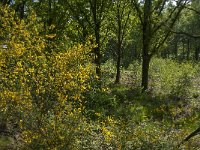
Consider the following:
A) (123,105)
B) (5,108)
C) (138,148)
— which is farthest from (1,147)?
(123,105)

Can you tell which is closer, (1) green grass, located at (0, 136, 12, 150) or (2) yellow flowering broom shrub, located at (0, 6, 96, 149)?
(2) yellow flowering broom shrub, located at (0, 6, 96, 149)

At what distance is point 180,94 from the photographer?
1648 cm

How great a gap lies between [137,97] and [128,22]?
7905 mm

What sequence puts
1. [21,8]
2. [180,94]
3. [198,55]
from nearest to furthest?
1. [180,94]
2. [21,8]
3. [198,55]

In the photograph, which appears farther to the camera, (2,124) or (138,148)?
(2,124)

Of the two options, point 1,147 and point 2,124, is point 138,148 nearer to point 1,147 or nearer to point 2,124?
point 1,147

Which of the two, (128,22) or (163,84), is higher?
(128,22)

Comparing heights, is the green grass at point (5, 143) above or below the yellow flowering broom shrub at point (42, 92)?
below

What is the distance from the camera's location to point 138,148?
23.1 ft

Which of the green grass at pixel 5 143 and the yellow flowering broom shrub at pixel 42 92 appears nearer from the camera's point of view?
the yellow flowering broom shrub at pixel 42 92

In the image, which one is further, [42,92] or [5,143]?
[5,143]

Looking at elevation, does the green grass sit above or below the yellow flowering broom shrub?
below

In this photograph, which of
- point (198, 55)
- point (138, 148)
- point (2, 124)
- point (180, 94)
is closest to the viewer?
point (138, 148)

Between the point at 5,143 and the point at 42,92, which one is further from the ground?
the point at 42,92
